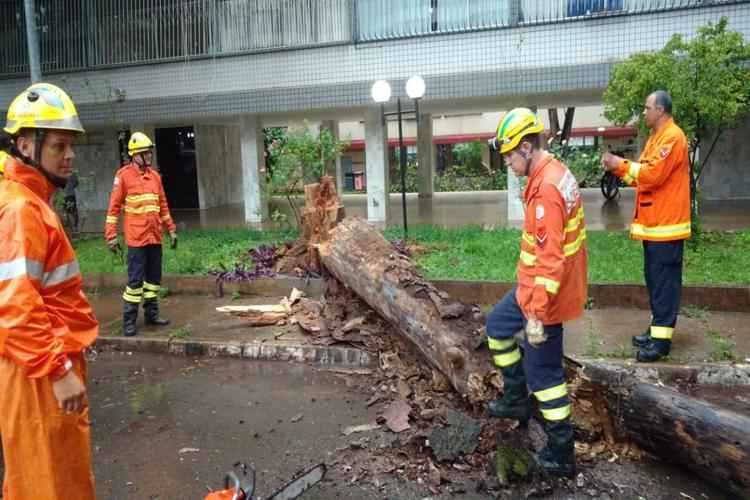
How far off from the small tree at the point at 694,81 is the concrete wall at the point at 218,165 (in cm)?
1400

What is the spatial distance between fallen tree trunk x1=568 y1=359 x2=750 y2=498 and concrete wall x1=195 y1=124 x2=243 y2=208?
16.6 metres

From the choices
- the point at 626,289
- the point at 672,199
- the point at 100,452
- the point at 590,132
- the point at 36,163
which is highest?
the point at 590,132

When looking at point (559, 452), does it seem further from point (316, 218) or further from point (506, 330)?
point (316, 218)

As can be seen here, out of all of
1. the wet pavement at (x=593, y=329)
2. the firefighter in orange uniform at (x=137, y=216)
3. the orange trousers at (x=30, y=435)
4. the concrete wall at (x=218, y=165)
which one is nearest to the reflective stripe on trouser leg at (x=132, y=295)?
the firefighter in orange uniform at (x=137, y=216)

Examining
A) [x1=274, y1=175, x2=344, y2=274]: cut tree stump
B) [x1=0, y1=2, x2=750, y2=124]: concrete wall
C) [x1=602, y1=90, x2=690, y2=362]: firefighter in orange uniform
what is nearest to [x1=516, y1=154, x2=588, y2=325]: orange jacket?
[x1=602, y1=90, x2=690, y2=362]: firefighter in orange uniform

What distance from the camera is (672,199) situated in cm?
471

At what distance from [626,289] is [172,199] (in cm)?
1665

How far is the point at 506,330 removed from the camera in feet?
12.4

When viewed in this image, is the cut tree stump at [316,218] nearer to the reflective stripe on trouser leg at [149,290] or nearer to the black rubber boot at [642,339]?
the reflective stripe on trouser leg at [149,290]

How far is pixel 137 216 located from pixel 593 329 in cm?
487

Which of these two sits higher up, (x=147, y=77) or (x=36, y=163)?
(x=147, y=77)

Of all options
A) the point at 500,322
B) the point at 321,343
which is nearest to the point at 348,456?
the point at 500,322

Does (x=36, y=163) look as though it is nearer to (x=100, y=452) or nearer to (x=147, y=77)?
(x=100, y=452)

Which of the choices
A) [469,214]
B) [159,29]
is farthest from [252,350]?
[159,29]
